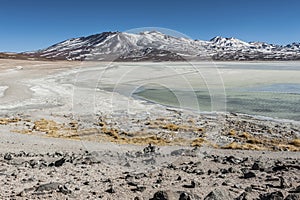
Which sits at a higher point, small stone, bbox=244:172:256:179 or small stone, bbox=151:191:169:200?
small stone, bbox=151:191:169:200

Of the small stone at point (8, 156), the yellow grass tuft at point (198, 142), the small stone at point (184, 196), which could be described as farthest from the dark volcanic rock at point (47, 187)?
the yellow grass tuft at point (198, 142)

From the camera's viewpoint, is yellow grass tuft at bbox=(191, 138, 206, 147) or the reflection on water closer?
yellow grass tuft at bbox=(191, 138, 206, 147)

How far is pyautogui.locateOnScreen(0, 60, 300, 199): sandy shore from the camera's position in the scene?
8336mm

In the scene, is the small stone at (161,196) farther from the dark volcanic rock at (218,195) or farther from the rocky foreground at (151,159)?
the dark volcanic rock at (218,195)

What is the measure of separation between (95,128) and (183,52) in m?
9.62

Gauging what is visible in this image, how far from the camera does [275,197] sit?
22.8 feet

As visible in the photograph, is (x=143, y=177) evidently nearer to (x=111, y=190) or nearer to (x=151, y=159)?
(x=111, y=190)

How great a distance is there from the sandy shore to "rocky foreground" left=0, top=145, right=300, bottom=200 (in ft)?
0.08

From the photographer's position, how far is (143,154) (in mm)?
13359

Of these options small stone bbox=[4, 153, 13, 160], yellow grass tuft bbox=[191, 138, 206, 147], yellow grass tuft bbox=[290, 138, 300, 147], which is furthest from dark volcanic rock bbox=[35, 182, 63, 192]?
yellow grass tuft bbox=[290, 138, 300, 147]

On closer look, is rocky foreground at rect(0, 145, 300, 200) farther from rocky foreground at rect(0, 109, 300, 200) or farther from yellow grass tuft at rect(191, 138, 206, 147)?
yellow grass tuft at rect(191, 138, 206, 147)

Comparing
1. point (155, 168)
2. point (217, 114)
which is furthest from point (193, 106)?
point (155, 168)

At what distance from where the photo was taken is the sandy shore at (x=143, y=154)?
8336mm

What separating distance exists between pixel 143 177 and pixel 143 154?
3852mm
